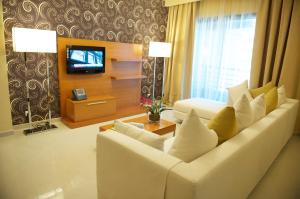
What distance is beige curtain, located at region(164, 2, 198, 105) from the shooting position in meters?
4.64

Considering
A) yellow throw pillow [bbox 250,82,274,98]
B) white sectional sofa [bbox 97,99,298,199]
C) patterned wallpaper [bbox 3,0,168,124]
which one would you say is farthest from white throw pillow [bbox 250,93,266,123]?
patterned wallpaper [bbox 3,0,168,124]

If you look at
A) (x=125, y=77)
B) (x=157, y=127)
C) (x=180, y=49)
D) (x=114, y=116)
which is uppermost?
(x=180, y=49)

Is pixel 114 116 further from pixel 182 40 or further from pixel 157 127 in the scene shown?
pixel 182 40

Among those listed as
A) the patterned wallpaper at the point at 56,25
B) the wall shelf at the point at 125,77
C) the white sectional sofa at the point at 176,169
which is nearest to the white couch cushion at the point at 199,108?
the wall shelf at the point at 125,77

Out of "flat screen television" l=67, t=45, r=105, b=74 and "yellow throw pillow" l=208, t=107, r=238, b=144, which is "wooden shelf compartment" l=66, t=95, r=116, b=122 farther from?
"yellow throw pillow" l=208, t=107, r=238, b=144

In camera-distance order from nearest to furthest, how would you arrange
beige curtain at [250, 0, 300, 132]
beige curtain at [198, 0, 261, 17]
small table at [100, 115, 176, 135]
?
small table at [100, 115, 176, 135]
beige curtain at [250, 0, 300, 132]
beige curtain at [198, 0, 261, 17]

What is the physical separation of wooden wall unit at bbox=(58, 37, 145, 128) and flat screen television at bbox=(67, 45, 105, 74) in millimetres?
117

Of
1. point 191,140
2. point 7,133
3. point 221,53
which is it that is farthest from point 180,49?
point 191,140

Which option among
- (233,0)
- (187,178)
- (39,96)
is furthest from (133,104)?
(187,178)

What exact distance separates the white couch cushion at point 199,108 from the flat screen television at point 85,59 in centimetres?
167

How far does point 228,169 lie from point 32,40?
287cm

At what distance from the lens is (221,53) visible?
13.9 ft

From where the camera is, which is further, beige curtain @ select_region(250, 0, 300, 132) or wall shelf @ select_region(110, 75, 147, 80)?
wall shelf @ select_region(110, 75, 147, 80)

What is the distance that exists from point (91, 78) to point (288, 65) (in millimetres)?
3445
